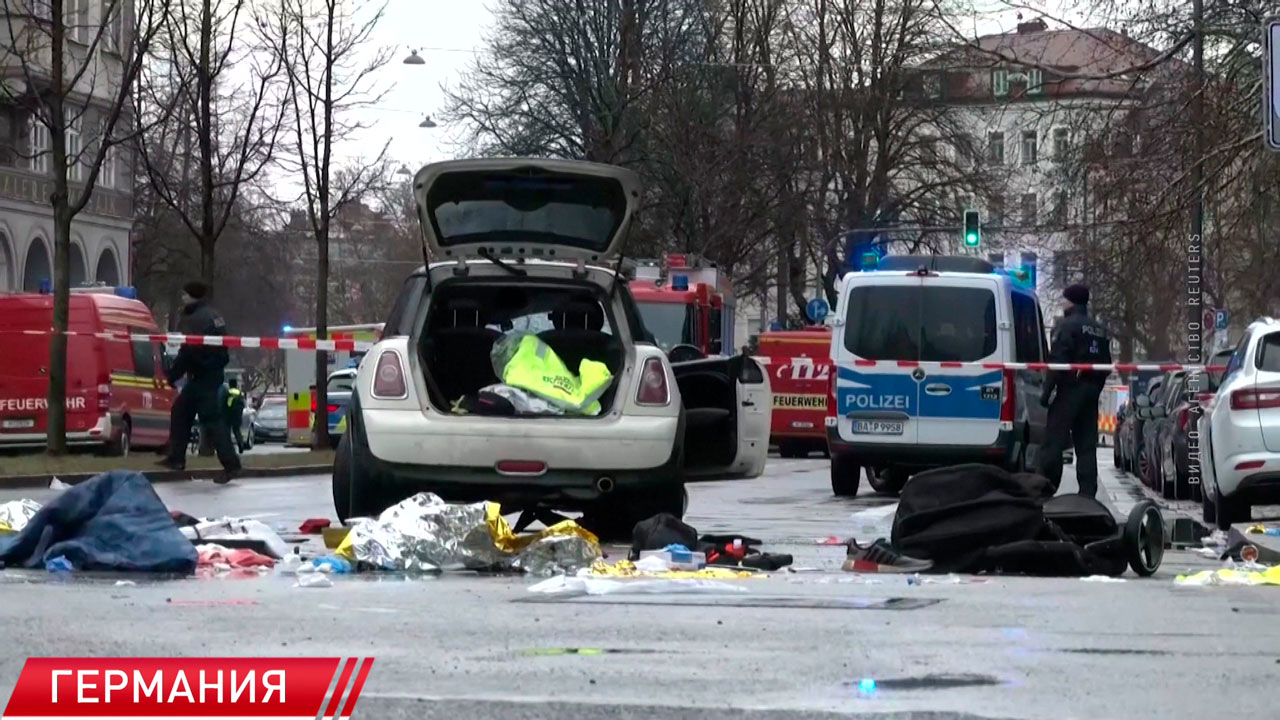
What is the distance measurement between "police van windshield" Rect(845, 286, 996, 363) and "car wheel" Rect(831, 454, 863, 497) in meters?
1.05

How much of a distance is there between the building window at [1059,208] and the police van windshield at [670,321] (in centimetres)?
669

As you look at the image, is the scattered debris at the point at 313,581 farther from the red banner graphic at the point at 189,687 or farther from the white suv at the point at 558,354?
the red banner graphic at the point at 189,687

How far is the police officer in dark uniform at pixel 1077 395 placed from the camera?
17.3 m

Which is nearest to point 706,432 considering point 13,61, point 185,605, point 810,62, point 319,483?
point 185,605

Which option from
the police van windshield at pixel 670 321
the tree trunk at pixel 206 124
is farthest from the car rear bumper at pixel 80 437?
the police van windshield at pixel 670 321

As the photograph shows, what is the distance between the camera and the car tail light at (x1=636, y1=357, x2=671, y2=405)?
1175 centimetres

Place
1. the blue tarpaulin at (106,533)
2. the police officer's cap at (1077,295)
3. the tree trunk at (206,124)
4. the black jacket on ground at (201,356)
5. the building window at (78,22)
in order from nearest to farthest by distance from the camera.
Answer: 1. the blue tarpaulin at (106,533)
2. the police officer's cap at (1077,295)
3. the black jacket on ground at (201,356)
4. the tree trunk at (206,124)
5. the building window at (78,22)

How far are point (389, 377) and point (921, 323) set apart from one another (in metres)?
9.08

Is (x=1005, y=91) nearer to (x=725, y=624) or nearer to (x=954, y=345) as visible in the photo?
(x=954, y=345)

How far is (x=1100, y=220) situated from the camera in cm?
2286

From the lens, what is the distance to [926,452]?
19688 millimetres

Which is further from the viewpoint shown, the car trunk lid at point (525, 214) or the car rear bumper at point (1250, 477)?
the car rear bumper at point (1250, 477)

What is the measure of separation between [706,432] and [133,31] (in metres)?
13.6

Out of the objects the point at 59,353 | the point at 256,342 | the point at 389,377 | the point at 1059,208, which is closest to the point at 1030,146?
the point at 1059,208
